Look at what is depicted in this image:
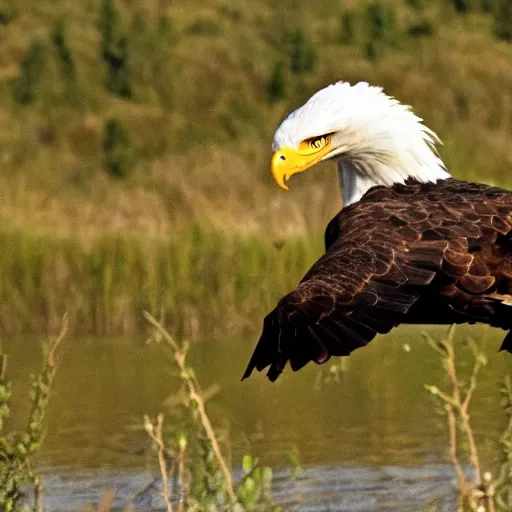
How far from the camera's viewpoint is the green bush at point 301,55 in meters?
49.5

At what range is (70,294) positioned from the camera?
12.8 m

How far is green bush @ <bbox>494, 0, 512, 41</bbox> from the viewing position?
167ft

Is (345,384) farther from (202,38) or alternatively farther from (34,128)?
(202,38)

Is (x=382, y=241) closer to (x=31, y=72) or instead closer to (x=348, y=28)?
(x=31, y=72)

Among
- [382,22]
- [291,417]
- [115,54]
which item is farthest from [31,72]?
[291,417]

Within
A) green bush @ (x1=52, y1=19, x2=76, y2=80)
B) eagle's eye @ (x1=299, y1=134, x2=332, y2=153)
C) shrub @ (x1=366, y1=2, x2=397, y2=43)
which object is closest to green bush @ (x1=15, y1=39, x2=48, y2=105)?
green bush @ (x1=52, y1=19, x2=76, y2=80)

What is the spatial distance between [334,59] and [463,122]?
13.1 m

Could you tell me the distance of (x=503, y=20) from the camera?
5175cm

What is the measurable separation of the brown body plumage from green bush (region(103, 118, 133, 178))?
33.9 metres

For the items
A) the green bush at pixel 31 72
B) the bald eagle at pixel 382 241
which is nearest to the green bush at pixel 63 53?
the green bush at pixel 31 72

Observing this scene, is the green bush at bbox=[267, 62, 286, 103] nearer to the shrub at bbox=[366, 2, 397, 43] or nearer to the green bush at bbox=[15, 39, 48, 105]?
the shrub at bbox=[366, 2, 397, 43]

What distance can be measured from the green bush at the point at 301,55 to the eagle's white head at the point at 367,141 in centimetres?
4256

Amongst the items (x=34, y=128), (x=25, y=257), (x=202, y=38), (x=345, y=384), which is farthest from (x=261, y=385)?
(x=202, y=38)

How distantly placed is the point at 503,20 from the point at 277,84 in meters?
8.00
